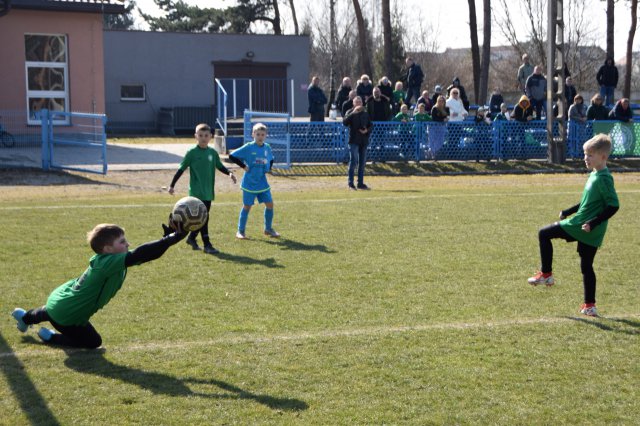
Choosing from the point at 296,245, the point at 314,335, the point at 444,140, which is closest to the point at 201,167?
the point at 296,245

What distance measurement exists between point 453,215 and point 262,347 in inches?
310

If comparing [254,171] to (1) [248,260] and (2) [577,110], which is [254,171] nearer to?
(1) [248,260]

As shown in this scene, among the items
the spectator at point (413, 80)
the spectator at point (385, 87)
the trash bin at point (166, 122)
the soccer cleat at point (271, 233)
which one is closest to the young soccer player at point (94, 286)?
the soccer cleat at point (271, 233)

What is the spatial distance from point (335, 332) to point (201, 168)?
441 centimetres

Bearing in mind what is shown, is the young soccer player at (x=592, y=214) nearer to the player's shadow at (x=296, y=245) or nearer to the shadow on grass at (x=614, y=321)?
the shadow on grass at (x=614, y=321)

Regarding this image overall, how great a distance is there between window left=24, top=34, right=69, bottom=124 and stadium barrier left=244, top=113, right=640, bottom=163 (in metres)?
7.24

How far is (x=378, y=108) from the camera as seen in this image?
22.4 metres

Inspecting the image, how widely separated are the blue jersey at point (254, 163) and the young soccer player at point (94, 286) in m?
5.29

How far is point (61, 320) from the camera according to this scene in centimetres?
642

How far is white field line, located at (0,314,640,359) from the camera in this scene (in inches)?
255

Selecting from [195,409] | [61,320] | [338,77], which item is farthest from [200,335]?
[338,77]

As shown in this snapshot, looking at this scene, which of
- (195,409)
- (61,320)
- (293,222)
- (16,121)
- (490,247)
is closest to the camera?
(195,409)

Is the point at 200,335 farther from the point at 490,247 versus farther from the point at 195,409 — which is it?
Result: the point at 490,247

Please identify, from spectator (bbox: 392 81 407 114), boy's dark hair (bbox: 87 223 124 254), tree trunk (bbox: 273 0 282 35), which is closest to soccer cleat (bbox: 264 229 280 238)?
boy's dark hair (bbox: 87 223 124 254)
